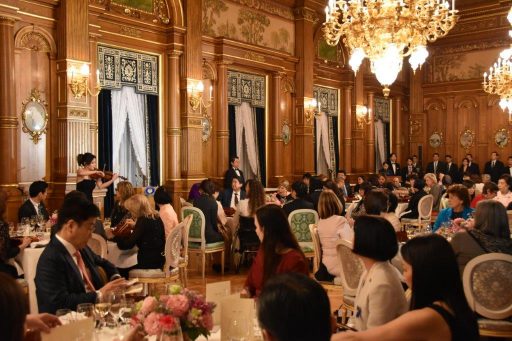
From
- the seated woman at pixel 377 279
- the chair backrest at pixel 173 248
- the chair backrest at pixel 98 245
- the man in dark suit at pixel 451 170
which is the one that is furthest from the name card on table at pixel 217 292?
the man in dark suit at pixel 451 170

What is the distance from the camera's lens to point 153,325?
216 centimetres

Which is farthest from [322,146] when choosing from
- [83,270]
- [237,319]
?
[237,319]

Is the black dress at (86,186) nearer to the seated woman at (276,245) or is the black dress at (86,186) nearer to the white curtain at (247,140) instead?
the white curtain at (247,140)

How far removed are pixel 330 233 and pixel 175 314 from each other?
3.60m

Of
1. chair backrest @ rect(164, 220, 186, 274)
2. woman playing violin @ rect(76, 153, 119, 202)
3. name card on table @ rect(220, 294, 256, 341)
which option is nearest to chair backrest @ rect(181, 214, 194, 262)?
chair backrest @ rect(164, 220, 186, 274)

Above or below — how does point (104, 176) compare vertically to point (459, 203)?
above

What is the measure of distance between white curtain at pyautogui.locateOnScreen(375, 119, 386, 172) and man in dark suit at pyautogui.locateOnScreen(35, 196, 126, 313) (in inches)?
593

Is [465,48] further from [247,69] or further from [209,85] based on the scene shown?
[209,85]

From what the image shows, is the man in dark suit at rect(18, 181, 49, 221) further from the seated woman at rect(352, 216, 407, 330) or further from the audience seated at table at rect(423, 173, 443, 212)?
the audience seated at table at rect(423, 173, 443, 212)

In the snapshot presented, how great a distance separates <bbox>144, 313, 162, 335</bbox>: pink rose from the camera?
216cm

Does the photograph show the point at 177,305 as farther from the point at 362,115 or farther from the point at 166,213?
the point at 362,115

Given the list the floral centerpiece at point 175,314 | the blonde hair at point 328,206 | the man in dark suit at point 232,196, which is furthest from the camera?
the man in dark suit at point 232,196

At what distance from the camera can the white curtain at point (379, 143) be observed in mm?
17453

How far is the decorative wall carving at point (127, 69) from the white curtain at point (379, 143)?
360 inches
